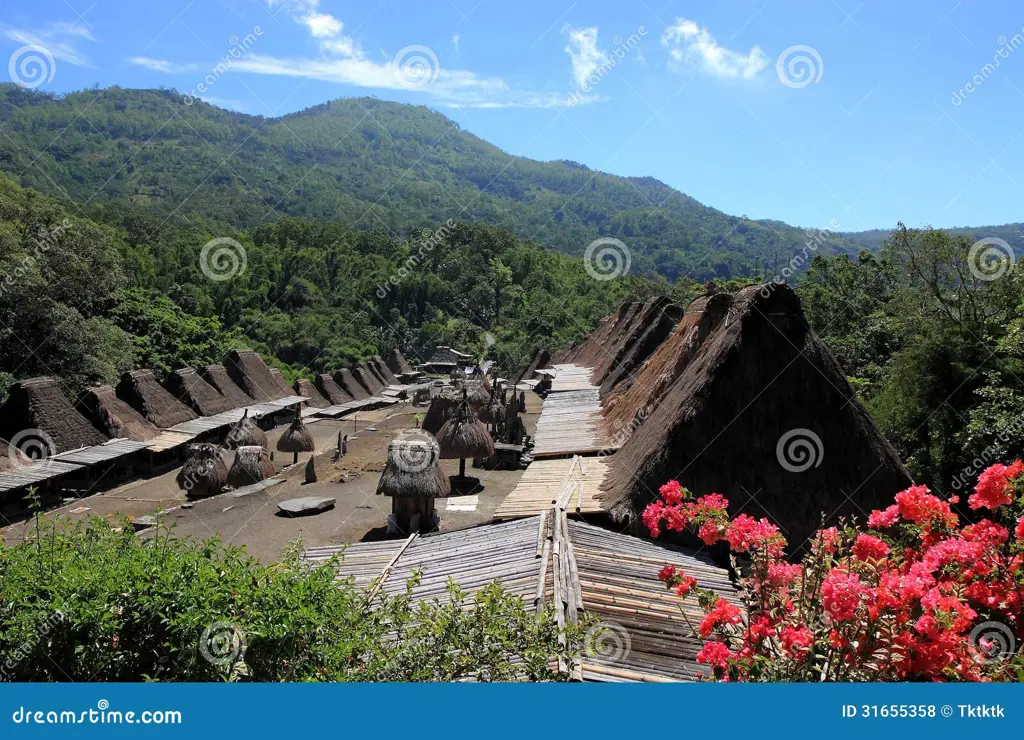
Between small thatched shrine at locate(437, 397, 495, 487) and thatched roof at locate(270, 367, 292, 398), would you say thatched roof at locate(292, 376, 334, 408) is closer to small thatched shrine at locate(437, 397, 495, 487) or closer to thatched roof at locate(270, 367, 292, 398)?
thatched roof at locate(270, 367, 292, 398)

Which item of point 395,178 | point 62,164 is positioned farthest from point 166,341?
point 395,178

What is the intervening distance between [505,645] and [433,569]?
10.3 ft

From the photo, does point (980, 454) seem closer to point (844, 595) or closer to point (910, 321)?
point (910, 321)

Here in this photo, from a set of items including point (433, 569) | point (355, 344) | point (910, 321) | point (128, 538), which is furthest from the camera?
point (355, 344)

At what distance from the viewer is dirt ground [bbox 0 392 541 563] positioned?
43.3ft

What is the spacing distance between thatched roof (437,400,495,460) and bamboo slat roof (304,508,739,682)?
7975 mm

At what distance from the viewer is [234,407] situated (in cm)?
2847

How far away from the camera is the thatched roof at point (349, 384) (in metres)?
38.1

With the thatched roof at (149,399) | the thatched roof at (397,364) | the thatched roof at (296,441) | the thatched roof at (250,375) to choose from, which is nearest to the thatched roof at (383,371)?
the thatched roof at (397,364)

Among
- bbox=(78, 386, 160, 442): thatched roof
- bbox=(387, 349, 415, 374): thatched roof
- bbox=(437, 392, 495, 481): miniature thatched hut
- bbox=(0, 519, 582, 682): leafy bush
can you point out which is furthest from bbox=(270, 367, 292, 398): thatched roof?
bbox=(0, 519, 582, 682): leafy bush

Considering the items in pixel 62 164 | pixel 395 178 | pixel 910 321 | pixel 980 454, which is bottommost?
pixel 980 454

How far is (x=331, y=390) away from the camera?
36.8 m

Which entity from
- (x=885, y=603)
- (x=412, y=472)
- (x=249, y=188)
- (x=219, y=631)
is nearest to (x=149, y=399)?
(x=412, y=472)

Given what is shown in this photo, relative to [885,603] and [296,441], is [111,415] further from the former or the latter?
[885,603]
